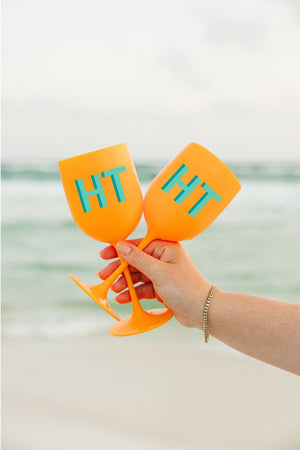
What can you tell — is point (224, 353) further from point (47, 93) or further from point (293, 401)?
point (47, 93)

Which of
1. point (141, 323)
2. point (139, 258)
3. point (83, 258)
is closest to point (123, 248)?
point (139, 258)

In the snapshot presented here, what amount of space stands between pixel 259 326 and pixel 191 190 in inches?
10.2

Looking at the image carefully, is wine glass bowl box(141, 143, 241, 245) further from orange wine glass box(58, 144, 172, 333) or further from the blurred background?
the blurred background

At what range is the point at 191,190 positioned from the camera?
2.86 ft

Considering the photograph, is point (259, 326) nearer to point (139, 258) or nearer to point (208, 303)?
point (208, 303)

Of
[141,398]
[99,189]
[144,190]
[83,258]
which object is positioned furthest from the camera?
[144,190]

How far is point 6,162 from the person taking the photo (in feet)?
26.8

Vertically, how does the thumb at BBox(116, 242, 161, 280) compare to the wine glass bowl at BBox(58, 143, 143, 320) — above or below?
below

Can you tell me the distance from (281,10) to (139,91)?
2181 millimetres

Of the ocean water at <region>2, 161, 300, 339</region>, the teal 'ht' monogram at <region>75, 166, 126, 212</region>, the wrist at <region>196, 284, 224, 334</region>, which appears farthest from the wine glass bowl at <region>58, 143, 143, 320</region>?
the ocean water at <region>2, 161, 300, 339</region>

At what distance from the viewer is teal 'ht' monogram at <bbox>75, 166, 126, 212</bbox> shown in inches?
33.7

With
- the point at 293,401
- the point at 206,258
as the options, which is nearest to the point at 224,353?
the point at 293,401

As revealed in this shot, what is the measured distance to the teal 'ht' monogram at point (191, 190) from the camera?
867 mm

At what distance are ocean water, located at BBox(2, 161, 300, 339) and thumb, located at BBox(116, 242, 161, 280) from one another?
1614 mm
